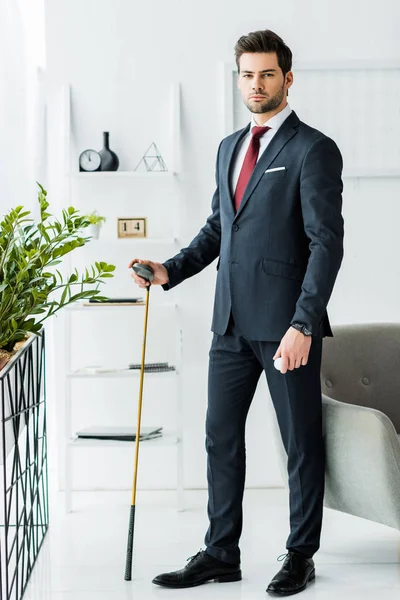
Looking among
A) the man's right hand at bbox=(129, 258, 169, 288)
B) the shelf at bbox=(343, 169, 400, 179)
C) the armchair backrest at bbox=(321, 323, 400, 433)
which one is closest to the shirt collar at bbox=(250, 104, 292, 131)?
the man's right hand at bbox=(129, 258, 169, 288)

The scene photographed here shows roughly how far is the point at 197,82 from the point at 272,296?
1546mm

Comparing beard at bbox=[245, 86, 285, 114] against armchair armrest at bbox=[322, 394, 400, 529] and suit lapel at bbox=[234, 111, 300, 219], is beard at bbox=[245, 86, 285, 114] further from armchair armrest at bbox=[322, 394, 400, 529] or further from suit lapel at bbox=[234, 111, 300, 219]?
armchair armrest at bbox=[322, 394, 400, 529]

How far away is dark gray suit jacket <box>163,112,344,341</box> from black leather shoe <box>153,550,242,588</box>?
0.75m

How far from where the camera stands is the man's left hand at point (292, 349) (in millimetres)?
2488

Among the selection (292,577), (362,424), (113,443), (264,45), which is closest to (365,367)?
(362,424)

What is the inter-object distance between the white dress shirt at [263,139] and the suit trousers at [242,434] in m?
0.48

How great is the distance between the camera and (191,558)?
9.31 ft

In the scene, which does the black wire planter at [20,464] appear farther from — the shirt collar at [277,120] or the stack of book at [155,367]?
the shirt collar at [277,120]

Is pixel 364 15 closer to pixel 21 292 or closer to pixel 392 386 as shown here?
pixel 392 386

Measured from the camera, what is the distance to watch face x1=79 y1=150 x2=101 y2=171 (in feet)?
12.3

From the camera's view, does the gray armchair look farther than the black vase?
No

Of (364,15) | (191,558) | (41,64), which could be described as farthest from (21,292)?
(364,15)

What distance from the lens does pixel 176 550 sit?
313 cm

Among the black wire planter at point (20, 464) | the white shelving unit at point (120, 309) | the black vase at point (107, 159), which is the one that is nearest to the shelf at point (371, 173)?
the white shelving unit at point (120, 309)
